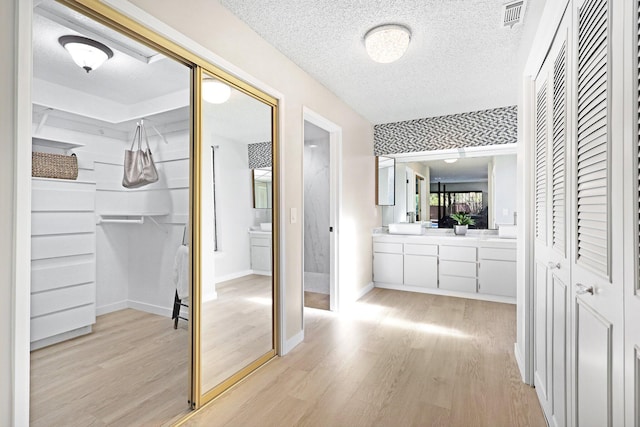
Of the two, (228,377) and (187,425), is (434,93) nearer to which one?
(228,377)

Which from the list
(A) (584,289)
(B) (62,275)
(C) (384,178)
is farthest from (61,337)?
(C) (384,178)

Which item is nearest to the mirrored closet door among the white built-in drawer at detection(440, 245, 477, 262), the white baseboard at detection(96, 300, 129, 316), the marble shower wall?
the white baseboard at detection(96, 300, 129, 316)

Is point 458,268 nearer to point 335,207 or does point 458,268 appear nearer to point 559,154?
point 335,207

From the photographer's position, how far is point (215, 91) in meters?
2.05

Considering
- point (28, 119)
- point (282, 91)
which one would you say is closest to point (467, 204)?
point (282, 91)

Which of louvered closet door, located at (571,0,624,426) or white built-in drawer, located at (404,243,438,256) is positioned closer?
louvered closet door, located at (571,0,624,426)

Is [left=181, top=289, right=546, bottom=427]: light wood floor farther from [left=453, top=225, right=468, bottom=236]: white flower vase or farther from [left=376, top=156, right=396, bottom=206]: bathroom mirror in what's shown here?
[left=376, top=156, right=396, bottom=206]: bathroom mirror

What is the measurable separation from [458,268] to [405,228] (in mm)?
933

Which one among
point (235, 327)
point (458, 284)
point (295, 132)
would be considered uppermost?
point (295, 132)

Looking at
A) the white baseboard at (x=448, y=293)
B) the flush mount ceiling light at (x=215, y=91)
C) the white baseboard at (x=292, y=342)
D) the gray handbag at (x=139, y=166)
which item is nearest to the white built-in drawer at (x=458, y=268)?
the white baseboard at (x=448, y=293)

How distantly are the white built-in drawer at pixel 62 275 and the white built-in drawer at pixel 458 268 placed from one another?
388 cm

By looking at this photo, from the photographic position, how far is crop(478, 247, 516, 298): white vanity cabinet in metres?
3.93

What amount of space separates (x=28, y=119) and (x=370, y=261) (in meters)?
4.11

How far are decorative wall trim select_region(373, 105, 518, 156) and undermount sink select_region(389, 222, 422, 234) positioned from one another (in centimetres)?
109
